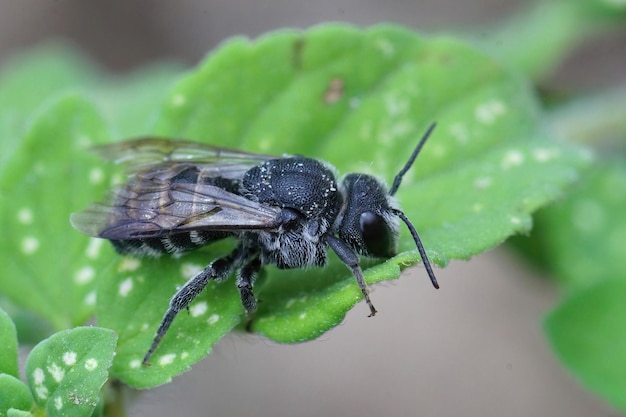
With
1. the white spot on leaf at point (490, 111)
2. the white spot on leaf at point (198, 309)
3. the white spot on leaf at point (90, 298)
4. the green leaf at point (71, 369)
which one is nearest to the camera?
the green leaf at point (71, 369)

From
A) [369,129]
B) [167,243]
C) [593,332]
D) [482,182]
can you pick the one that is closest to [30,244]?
[167,243]

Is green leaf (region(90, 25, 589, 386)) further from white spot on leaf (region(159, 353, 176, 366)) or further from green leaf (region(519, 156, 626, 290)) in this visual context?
green leaf (region(519, 156, 626, 290))

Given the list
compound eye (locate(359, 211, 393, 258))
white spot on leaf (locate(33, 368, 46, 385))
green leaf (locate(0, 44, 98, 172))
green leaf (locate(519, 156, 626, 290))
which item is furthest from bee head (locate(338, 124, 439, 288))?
green leaf (locate(0, 44, 98, 172))

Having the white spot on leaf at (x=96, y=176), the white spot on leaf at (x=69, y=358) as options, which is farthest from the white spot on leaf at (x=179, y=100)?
the white spot on leaf at (x=69, y=358)

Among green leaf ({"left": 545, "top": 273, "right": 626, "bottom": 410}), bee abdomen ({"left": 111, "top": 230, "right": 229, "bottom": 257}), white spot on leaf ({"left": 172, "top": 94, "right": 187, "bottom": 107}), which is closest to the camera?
bee abdomen ({"left": 111, "top": 230, "right": 229, "bottom": 257})

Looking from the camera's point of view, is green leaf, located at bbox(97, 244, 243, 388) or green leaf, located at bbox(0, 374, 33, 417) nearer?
green leaf, located at bbox(0, 374, 33, 417)

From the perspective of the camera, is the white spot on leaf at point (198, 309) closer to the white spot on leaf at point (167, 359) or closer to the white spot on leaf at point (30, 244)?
the white spot on leaf at point (167, 359)

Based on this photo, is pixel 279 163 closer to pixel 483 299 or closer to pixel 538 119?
pixel 538 119
